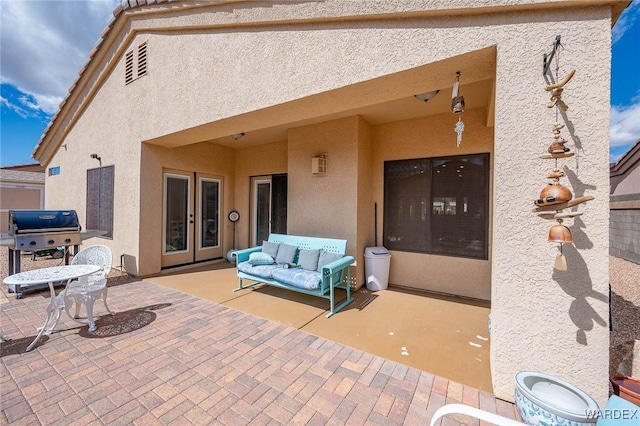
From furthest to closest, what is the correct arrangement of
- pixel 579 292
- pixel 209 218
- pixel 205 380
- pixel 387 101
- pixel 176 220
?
pixel 209 218 → pixel 176 220 → pixel 387 101 → pixel 205 380 → pixel 579 292

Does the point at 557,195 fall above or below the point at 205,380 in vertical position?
above

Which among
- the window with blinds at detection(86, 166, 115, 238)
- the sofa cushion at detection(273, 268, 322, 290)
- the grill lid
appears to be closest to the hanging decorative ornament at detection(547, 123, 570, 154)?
the sofa cushion at detection(273, 268, 322, 290)

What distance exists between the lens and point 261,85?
13.3 feet

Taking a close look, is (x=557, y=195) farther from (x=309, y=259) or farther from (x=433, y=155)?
(x=309, y=259)

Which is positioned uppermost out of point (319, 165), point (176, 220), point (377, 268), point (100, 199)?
point (319, 165)

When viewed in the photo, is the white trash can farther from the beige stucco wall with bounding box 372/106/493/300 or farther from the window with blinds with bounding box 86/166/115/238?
the window with blinds with bounding box 86/166/115/238

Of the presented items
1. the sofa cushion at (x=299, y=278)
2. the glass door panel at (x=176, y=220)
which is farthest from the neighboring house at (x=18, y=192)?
the sofa cushion at (x=299, y=278)

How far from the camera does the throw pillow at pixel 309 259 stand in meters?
4.87

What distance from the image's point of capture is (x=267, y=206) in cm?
816

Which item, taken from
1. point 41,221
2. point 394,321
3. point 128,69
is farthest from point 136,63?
point 394,321

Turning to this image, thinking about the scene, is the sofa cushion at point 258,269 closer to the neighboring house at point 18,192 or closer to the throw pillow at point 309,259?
the throw pillow at point 309,259

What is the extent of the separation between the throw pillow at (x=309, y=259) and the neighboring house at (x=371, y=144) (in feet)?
2.84

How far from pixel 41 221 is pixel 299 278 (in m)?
5.70

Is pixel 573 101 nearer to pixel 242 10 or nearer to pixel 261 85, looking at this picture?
pixel 261 85
